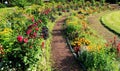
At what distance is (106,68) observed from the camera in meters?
12.4

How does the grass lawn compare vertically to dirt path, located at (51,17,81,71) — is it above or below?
below

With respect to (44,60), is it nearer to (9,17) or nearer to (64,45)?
(64,45)

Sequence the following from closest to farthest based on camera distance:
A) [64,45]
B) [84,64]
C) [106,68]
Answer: [106,68], [84,64], [64,45]

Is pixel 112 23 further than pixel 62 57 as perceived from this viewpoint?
Answer: Yes

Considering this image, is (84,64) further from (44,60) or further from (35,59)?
(35,59)

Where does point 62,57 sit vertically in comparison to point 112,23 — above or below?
above

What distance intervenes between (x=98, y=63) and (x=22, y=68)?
3.80 m

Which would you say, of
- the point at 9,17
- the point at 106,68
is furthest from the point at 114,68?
the point at 9,17

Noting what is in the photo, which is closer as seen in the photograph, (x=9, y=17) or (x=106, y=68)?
(x=106, y=68)

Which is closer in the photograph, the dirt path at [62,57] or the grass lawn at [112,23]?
the dirt path at [62,57]

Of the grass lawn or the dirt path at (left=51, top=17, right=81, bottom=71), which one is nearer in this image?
the dirt path at (left=51, top=17, right=81, bottom=71)

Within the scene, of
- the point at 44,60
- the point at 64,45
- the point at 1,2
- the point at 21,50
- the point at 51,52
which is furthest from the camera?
the point at 1,2

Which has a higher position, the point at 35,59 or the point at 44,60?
the point at 35,59

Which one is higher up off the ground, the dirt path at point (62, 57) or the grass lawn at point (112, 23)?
the dirt path at point (62, 57)
